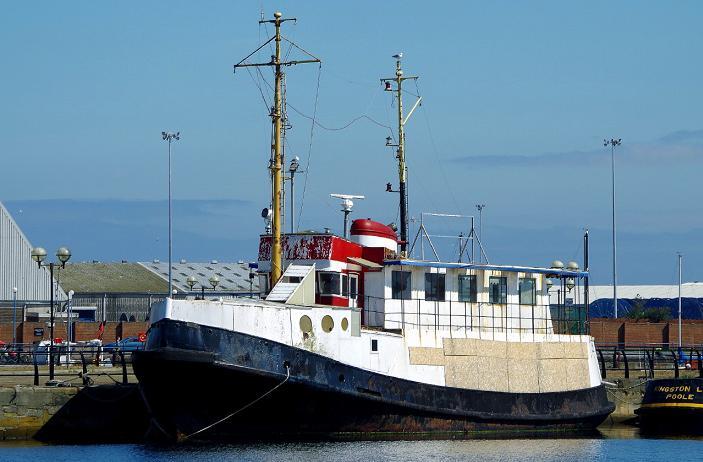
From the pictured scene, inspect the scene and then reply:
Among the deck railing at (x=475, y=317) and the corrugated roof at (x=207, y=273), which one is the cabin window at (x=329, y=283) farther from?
the corrugated roof at (x=207, y=273)

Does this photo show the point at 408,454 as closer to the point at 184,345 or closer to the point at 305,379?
the point at 305,379

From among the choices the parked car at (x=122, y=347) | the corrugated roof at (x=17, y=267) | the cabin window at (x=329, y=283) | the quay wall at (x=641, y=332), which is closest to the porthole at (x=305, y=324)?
the cabin window at (x=329, y=283)

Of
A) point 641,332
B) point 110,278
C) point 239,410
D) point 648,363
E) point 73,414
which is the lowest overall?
point 73,414

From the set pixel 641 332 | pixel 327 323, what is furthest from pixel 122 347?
pixel 641 332

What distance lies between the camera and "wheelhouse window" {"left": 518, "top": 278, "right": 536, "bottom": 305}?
42.5 meters

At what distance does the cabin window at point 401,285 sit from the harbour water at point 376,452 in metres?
4.71

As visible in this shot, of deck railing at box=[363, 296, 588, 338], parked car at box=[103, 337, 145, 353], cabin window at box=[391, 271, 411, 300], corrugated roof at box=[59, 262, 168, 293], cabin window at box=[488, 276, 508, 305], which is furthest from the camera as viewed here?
corrugated roof at box=[59, 262, 168, 293]

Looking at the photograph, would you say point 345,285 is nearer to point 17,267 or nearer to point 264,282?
point 264,282

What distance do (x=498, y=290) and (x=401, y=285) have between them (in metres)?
4.04

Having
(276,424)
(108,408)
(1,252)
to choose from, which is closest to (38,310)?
(1,252)

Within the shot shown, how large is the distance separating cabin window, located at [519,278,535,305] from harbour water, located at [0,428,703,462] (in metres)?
5.07

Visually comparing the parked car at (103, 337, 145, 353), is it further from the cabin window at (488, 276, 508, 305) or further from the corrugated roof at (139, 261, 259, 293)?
the corrugated roof at (139, 261, 259, 293)

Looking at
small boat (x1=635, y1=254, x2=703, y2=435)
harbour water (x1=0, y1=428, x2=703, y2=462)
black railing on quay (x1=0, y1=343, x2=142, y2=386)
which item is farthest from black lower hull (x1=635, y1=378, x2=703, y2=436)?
black railing on quay (x1=0, y1=343, x2=142, y2=386)

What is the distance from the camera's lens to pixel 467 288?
40.9 metres
